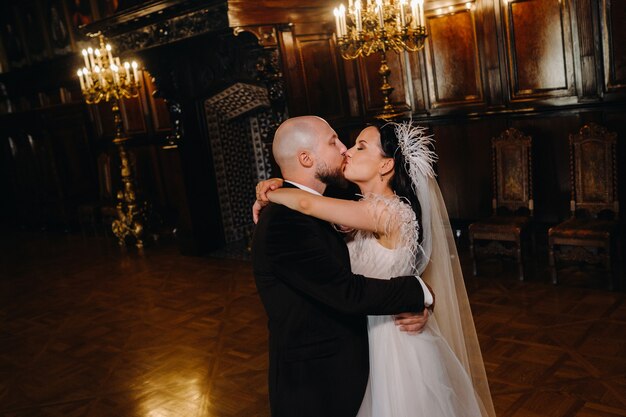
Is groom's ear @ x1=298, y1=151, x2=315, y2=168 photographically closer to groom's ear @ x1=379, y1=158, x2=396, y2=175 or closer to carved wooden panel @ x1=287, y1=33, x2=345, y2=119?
groom's ear @ x1=379, y1=158, x2=396, y2=175

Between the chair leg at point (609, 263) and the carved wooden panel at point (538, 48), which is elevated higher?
the carved wooden panel at point (538, 48)

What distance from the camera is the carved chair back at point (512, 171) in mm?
5660

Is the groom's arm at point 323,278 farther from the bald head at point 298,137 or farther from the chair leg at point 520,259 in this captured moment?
the chair leg at point 520,259

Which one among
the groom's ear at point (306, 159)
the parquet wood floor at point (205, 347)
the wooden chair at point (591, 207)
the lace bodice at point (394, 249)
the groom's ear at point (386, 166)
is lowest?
the parquet wood floor at point (205, 347)

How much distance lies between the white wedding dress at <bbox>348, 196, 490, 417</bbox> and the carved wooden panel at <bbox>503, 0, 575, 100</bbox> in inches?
146

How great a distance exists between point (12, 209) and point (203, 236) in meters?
6.38

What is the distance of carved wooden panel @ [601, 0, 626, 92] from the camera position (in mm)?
5074

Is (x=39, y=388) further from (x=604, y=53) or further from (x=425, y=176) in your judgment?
(x=604, y=53)

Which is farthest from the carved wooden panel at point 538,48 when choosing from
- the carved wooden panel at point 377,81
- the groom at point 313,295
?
the groom at point 313,295

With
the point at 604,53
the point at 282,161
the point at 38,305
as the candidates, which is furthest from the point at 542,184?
the point at 38,305

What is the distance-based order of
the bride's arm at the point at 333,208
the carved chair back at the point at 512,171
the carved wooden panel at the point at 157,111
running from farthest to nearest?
the carved wooden panel at the point at 157,111, the carved chair back at the point at 512,171, the bride's arm at the point at 333,208

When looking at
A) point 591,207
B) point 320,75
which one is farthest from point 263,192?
point 320,75

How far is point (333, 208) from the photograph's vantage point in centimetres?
224

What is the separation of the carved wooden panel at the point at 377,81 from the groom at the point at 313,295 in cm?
455
